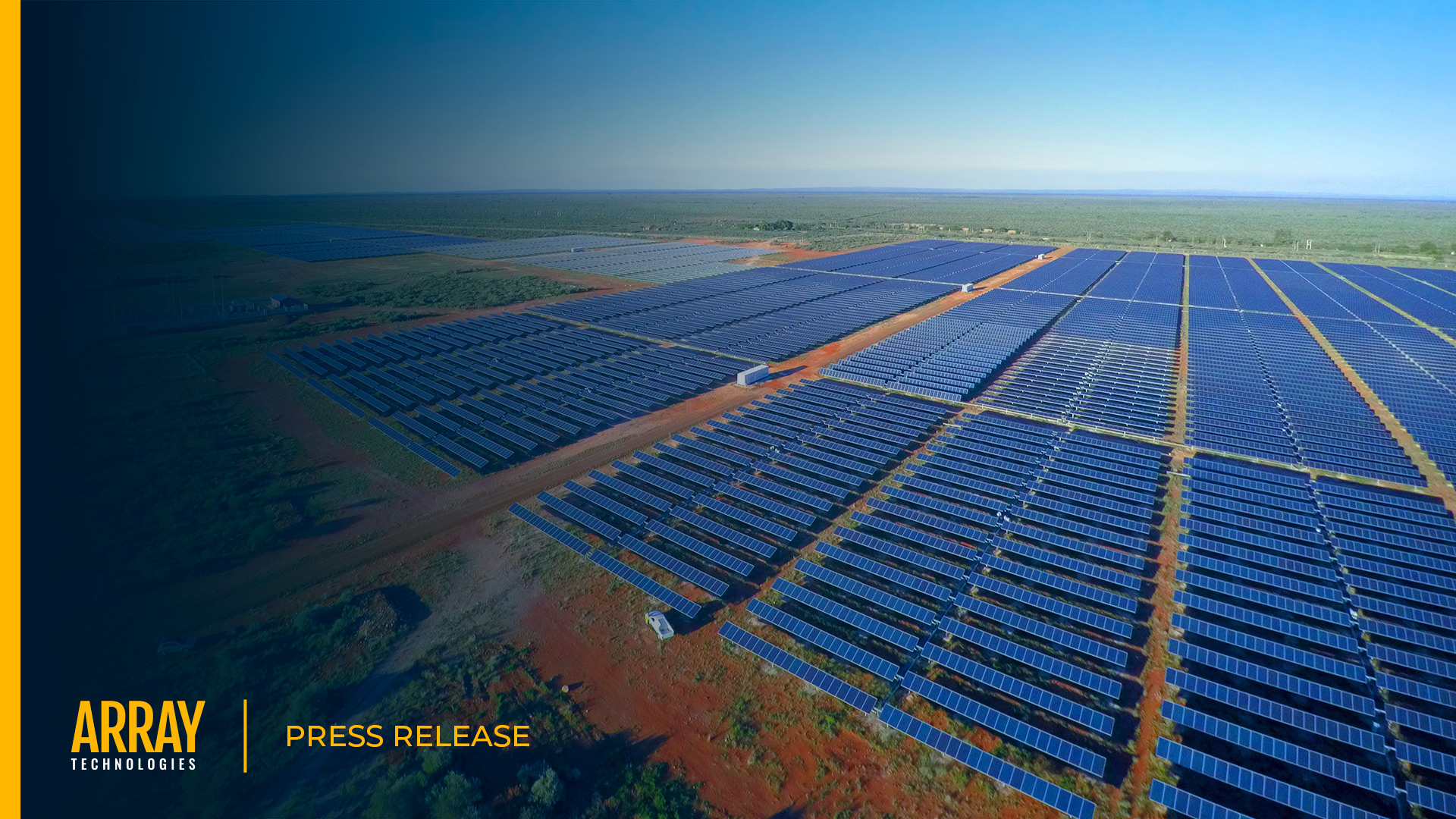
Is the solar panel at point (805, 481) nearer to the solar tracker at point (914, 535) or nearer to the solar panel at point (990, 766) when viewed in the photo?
the solar tracker at point (914, 535)

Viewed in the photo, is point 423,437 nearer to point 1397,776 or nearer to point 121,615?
point 121,615

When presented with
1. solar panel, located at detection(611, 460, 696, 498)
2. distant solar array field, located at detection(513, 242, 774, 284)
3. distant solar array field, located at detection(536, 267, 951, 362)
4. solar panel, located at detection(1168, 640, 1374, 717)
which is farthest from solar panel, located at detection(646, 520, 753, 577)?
distant solar array field, located at detection(513, 242, 774, 284)

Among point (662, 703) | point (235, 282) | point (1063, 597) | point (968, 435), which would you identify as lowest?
point (662, 703)

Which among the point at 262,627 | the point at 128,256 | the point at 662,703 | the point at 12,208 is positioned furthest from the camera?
the point at 128,256

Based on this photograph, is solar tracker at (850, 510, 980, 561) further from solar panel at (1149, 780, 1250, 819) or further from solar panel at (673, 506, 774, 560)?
solar panel at (1149, 780, 1250, 819)

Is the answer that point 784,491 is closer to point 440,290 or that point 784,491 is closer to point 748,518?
point 748,518

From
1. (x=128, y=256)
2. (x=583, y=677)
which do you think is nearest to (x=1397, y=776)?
(x=583, y=677)

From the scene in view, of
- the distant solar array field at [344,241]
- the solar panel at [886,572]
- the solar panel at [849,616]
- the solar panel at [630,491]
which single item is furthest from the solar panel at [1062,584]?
the distant solar array field at [344,241]
